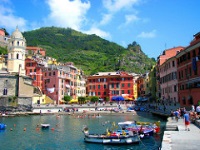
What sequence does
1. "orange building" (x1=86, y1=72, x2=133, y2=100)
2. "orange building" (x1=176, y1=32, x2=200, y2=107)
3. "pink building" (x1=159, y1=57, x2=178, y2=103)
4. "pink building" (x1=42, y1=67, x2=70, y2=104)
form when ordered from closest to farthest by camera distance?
1. "orange building" (x1=176, y1=32, x2=200, y2=107)
2. "pink building" (x1=159, y1=57, x2=178, y2=103)
3. "pink building" (x1=42, y1=67, x2=70, y2=104)
4. "orange building" (x1=86, y1=72, x2=133, y2=100)

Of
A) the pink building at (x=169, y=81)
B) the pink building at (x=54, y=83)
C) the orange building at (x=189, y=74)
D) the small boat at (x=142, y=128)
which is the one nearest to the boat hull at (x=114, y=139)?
the small boat at (x=142, y=128)

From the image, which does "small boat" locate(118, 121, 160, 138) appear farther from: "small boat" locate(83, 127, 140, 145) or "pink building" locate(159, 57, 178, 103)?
"pink building" locate(159, 57, 178, 103)

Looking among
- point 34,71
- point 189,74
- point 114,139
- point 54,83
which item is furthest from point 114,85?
point 114,139

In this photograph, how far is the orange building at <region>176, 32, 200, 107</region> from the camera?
47000mm

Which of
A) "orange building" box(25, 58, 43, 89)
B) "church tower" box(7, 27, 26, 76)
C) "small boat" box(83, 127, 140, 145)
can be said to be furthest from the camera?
"orange building" box(25, 58, 43, 89)

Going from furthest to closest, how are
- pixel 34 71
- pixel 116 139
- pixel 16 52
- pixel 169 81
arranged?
pixel 34 71 < pixel 16 52 < pixel 169 81 < pixel 116 139

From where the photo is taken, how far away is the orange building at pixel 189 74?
47.0 m

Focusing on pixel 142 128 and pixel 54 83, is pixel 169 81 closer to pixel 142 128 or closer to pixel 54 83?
pixel 142 128

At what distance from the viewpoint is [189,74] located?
51.3 m

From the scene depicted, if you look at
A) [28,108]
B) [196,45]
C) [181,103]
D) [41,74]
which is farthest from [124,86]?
[196,45]

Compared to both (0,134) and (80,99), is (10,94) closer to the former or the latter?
(80,99)

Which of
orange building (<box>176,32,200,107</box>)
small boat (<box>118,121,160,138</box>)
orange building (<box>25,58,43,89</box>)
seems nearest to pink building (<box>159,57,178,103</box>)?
orange building (<box>176,32,200,107</box>)

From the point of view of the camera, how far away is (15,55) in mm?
92188

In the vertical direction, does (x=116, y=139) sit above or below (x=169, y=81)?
below
